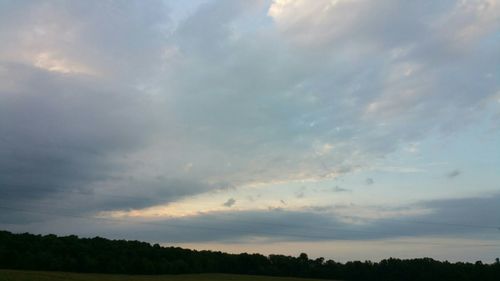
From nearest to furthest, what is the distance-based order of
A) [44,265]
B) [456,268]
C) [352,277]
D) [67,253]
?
[44,265], [67,253], [456,268], [352,277]

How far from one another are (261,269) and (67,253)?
185 feet

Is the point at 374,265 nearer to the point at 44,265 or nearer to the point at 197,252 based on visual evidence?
the point at 197,252

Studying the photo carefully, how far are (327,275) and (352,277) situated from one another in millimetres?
7001

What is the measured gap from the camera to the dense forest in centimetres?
12988

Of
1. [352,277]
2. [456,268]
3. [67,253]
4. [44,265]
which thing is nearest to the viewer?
[44,265]

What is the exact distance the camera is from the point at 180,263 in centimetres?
15212

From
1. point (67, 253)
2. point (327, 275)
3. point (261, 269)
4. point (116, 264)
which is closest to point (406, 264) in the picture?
point (327, 275)

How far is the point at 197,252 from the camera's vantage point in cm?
17075

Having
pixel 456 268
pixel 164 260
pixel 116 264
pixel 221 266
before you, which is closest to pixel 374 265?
pixel 456 268

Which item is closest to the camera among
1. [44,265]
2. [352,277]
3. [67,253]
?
[44,265]

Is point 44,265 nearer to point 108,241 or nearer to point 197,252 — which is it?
point 108,241

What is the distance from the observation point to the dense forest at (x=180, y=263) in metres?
130

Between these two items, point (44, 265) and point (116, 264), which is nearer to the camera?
point (44, 265)

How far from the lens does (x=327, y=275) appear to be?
163 metres
